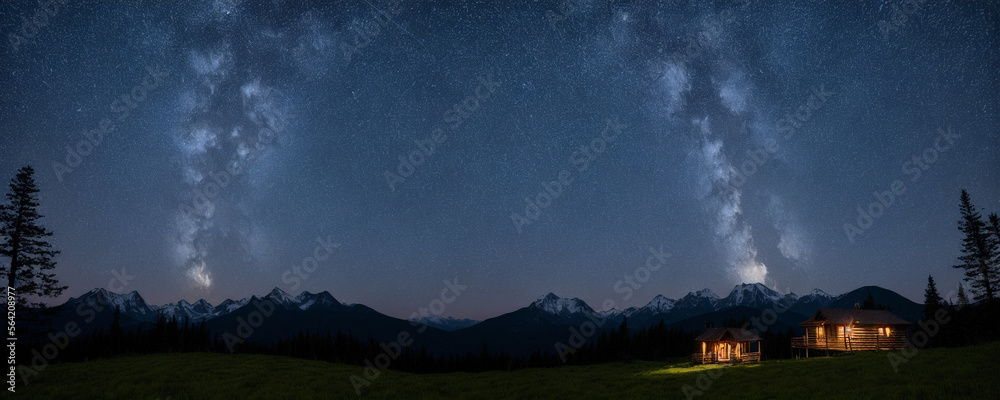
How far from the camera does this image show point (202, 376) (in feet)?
107

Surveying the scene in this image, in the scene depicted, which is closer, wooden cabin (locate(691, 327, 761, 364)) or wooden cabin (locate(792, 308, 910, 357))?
wooden cabin (locate(792, 308, 910, 357))

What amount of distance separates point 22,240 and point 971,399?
159ft

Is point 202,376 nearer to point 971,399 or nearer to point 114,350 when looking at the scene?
point 971,399

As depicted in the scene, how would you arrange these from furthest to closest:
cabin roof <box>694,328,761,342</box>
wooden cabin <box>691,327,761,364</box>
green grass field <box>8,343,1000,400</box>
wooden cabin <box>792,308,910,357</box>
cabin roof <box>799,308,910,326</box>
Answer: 1. cabin roof <box>694,328,761,342</box>
2. wooden cabin <box>691,327,761,364</box>
3. cabin roof <box>799,308,910,326</box>
4. wooden cabin <box>792,308,910,357</box>
5. green grass field <box>8,343,1000,400</box>

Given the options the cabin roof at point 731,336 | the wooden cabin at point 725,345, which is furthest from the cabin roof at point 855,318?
the wooden cabin at point 725,345

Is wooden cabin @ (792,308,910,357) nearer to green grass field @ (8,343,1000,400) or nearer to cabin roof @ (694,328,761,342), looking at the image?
cabin roof @ (694,328,761,342)

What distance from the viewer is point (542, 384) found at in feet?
114

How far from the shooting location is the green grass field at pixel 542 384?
68.1 feet

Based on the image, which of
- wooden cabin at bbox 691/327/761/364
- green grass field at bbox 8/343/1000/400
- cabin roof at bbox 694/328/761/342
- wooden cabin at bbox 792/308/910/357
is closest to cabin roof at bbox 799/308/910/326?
wooden cabin at bbox 792/308/910/357

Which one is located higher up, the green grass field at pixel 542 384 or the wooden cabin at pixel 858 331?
the wooden cabin at pixel 858 331

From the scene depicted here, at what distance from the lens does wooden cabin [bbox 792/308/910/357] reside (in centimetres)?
5253

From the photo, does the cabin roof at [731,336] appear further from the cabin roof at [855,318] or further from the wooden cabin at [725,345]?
the cabin roof at [855,318]

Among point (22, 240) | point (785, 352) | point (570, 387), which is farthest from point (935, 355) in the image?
point (785, 352)

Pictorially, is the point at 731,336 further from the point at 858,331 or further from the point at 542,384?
the point at 542,384
